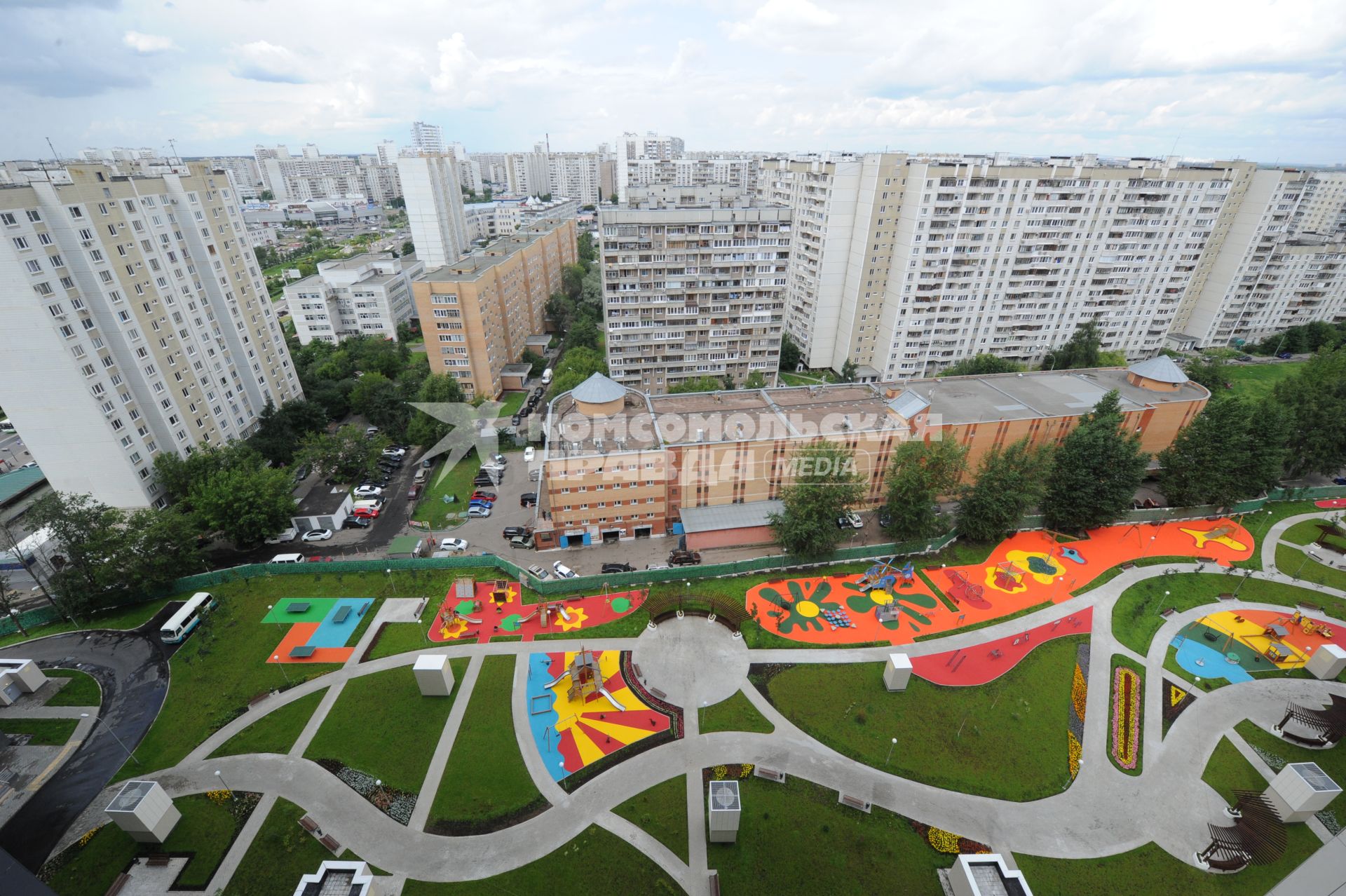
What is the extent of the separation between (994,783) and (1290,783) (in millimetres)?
12671

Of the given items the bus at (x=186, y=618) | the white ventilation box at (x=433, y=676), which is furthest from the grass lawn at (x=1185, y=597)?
the bus at (x=186, y=618)

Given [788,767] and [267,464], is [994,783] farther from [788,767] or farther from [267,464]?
[267,464]

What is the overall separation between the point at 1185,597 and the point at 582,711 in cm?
4106

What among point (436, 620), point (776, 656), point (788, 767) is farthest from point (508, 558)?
point (788, 767)

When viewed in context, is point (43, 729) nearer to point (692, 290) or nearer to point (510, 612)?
point (510, 612)

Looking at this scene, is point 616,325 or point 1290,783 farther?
point 616,325

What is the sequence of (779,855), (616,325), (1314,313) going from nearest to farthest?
(779,855), (616,325), (1314,313)

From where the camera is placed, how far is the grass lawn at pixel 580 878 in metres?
22.5

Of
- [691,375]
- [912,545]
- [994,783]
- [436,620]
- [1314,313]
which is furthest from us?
[1314,313]

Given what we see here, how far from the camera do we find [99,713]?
29.9 m

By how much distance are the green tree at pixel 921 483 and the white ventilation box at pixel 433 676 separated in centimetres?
3159

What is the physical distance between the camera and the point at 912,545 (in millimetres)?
41188

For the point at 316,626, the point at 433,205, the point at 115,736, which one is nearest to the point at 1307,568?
the point at 316,626

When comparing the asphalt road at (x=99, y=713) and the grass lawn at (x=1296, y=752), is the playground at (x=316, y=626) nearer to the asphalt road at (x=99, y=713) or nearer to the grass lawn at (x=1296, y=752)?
the asphalt road at (x=99, y=713)
